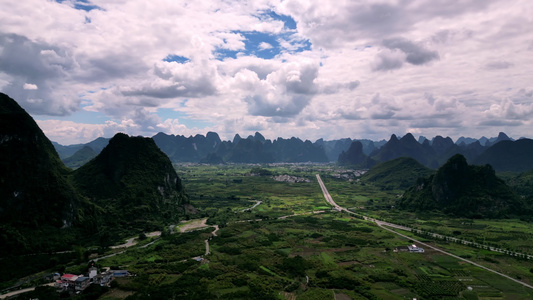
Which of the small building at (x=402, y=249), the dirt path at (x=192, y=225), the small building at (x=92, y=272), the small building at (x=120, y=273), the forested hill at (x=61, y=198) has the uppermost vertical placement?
the forested hill at (x=61, y=198)

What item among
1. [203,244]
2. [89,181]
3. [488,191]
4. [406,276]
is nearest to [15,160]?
[89,181]

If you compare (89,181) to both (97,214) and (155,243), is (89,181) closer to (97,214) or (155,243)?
(97,214)

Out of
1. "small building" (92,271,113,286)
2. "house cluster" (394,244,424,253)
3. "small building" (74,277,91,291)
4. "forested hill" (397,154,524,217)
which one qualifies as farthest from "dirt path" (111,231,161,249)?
"forested hill" (397,154,524,217)

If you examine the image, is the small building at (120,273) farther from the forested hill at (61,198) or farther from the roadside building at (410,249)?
the roadside building at (410,249)

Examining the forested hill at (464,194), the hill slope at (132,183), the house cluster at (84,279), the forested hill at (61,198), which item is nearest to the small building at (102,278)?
the house cluster at (84,279)

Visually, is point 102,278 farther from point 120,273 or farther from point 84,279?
point 120,273
